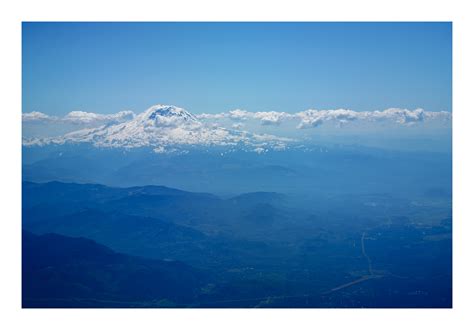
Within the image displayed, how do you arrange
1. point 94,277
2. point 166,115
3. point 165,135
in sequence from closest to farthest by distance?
point 94,277 < point 166,115 < point 165,135

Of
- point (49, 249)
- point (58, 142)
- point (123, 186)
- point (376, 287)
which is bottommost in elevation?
→ point (376, 287)

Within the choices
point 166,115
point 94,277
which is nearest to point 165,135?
point 166,115

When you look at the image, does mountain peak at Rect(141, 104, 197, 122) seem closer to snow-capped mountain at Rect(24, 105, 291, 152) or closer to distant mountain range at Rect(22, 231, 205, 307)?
snow-capped mountain at Rect(24, 105, 291, 152)

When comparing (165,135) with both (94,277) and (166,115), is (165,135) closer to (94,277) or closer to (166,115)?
(166,115)

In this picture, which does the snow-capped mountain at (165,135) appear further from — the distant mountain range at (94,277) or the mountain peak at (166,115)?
the distant mountain range at (94,277)

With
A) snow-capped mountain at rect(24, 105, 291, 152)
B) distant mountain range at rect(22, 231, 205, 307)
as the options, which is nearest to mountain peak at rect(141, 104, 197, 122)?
snow-capped mountain at rect(24, 105, 291, 152)

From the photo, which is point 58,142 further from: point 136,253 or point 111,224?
point 136,253

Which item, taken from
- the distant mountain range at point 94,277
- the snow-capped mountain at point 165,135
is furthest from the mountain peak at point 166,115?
the distant mountain range at point 94,277

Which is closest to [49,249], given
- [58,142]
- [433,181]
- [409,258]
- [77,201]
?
[77,201]
